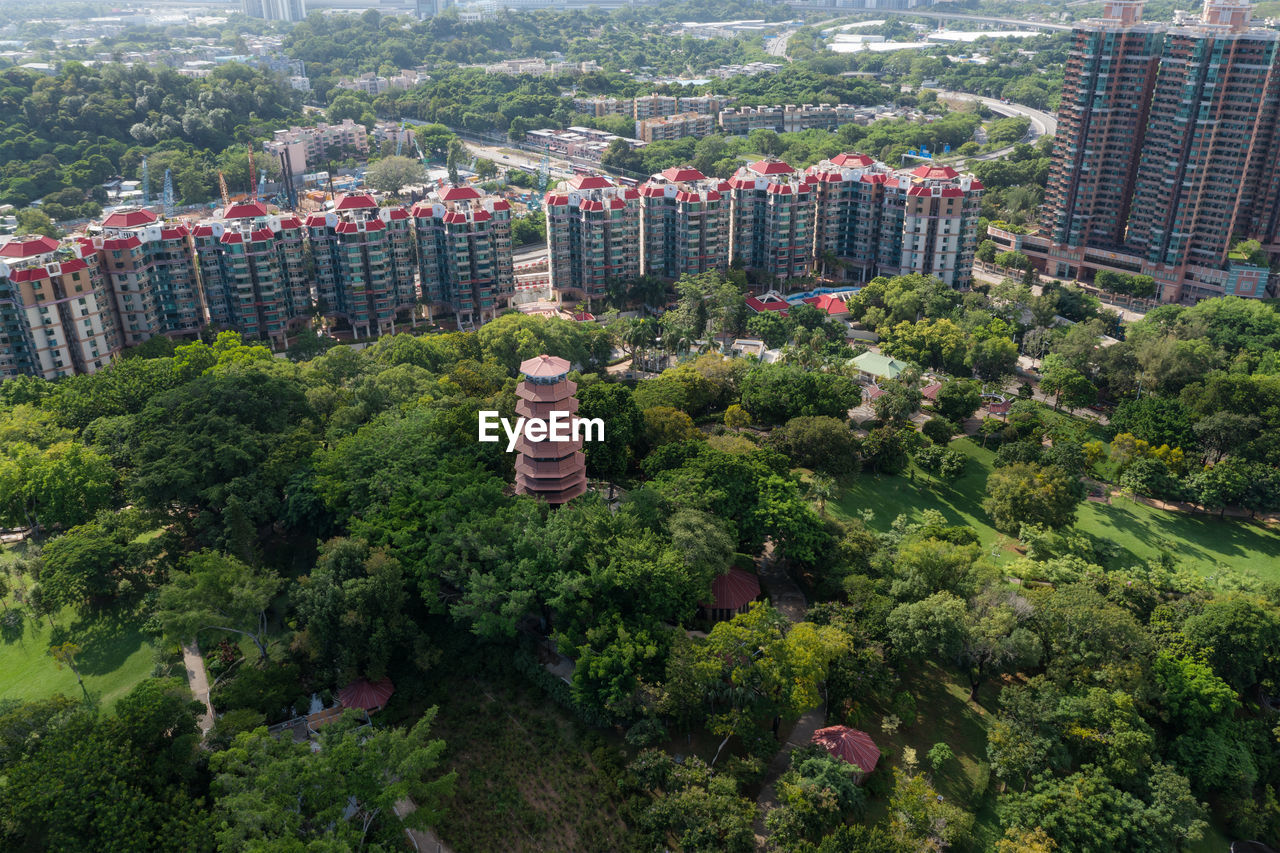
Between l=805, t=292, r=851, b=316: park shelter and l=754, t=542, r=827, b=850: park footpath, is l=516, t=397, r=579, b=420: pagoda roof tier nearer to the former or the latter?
l=754, t=542, r=827, b=850: park footpath

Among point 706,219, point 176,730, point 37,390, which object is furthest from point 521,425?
point 706,219

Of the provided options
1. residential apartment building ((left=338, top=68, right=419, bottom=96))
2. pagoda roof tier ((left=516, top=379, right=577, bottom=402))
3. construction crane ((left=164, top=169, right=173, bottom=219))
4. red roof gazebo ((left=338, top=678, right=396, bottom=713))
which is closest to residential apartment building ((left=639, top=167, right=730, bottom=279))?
pagoda roof tier ((left=516, top=379, right=577, bottom=402))

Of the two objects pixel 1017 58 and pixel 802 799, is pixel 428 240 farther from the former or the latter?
pixel 1017 58

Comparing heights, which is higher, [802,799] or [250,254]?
[250,254]

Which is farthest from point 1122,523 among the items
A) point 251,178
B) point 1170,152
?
point 251,178

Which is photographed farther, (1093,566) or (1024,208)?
(1024,208)

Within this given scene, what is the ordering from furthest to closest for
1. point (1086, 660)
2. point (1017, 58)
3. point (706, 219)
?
point (1017, 58) → point (706, 219) → point (1086, 660)
